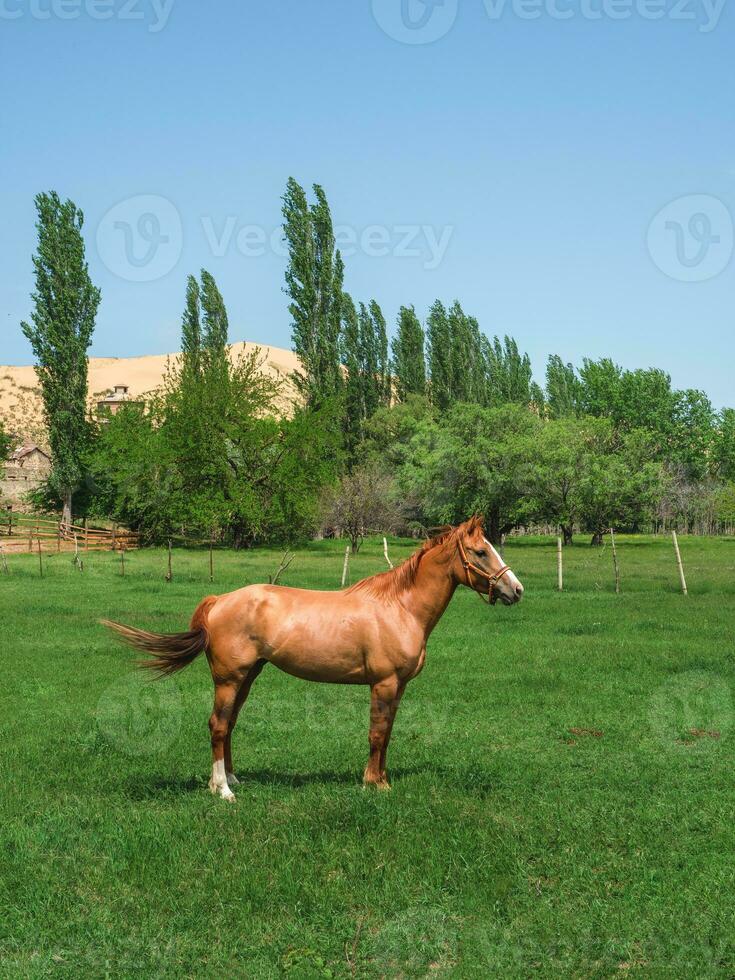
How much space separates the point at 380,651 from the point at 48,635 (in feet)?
41.0

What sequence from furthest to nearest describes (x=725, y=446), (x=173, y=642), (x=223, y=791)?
(x=725, y=446) → (x=173, y=642) → (x=223, y=791)

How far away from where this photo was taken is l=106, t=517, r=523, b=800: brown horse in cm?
827

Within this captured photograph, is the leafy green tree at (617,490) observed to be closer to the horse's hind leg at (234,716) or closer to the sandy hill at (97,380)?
the horse's hind leg at (234,716)

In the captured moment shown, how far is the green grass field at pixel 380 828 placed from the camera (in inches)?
216

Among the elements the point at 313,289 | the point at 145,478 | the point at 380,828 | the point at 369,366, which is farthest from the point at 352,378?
the point at 380,828

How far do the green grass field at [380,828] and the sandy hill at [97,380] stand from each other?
95.3 metres

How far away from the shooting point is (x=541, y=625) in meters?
20.0

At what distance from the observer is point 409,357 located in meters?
78.0

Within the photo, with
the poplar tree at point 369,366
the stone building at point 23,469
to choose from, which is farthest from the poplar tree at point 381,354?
the stone building at point 23,469

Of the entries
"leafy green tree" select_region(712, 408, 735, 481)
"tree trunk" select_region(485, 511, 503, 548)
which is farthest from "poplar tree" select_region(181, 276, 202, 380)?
"leafy green tree" select_region(712, 408, 735, 481)

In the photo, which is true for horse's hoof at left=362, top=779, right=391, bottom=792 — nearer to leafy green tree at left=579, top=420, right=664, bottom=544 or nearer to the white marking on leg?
the white marking on leg

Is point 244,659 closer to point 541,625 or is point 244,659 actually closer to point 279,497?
point 541,625

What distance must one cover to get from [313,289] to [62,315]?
16.0 meters

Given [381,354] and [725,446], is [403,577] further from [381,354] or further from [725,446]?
[725,446]
